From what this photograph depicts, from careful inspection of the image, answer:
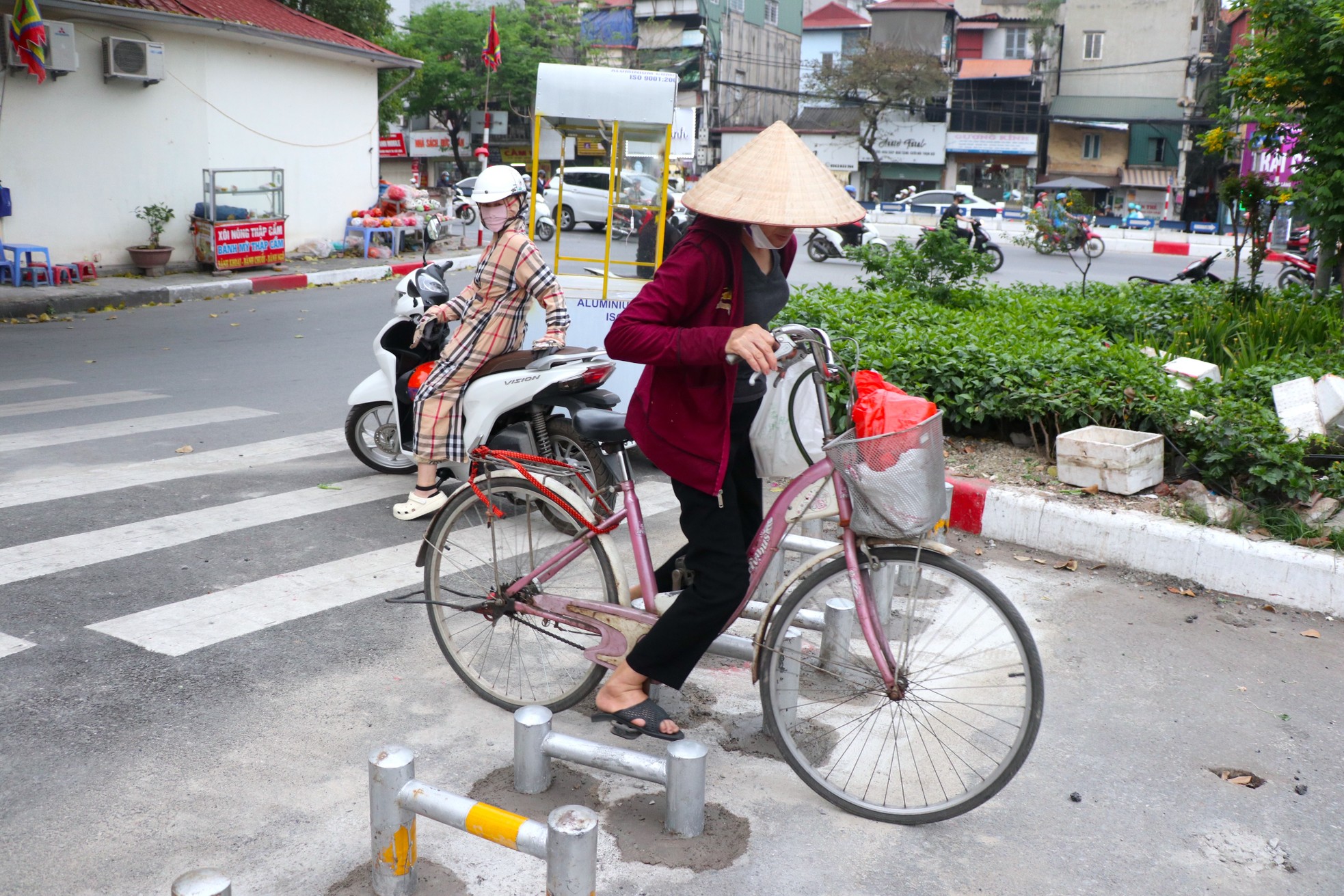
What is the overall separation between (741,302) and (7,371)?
324 inches

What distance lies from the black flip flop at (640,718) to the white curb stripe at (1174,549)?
268 cm

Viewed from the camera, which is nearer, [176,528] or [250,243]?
[176,528]

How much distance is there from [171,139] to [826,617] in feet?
51.6

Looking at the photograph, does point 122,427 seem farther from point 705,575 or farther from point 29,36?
point 29,36

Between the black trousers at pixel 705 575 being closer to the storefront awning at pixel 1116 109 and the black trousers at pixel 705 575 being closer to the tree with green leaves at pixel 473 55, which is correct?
the tree with green leaves at pixel 473 55

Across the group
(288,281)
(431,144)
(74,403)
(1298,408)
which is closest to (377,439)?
(74,403)

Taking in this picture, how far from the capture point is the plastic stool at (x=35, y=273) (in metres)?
13.9

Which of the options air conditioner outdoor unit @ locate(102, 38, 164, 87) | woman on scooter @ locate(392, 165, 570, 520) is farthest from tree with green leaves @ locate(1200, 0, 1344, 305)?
air conditioner outdoor unit @ locate(102, 38, 164, 87)

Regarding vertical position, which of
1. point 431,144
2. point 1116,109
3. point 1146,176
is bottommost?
point 1146,176

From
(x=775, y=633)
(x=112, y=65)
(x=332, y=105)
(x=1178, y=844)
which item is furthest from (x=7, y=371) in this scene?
(x=332, y=105)

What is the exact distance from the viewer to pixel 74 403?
26.3 ft

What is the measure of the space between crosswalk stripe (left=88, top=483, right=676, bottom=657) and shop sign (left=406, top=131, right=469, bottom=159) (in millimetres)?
41014

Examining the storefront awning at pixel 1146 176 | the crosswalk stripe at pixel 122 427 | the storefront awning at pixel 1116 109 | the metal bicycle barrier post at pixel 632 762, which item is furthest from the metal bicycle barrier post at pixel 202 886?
the storefront awning at pixel 1116 109

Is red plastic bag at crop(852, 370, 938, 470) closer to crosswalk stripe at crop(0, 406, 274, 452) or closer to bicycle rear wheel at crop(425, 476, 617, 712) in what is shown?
bicycle rear wheel at crop(425, 476, 617, 712)
